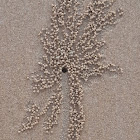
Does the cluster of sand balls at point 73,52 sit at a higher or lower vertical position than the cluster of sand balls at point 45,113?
higher

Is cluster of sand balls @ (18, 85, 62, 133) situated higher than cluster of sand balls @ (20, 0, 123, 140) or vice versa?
cluster of sand balls @ (20, 0, 123, 140)

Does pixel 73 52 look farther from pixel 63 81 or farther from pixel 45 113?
pixel 45 113

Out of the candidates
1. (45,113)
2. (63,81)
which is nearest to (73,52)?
(63,81)

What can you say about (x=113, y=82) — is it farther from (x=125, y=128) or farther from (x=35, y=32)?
(x=35, y=32)

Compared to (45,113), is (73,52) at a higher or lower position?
higher
